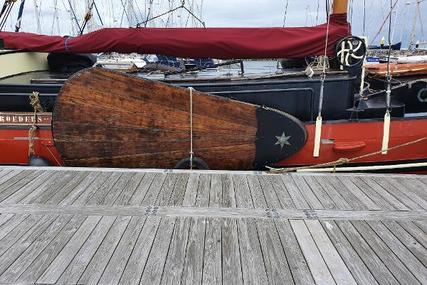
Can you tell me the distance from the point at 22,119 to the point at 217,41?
2.96 meters

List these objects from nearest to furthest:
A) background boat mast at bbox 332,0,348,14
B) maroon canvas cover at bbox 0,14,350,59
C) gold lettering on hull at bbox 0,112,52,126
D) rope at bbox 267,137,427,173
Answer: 1. rope at bbox 267,137,427,173
2. gold lettering on hull at bbox 0,112,52,126
3. maroon canvas cover at bbox 0,14,350,59
4. background boat mast at bbox 332,0,348,14

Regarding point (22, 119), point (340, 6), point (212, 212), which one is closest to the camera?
point (212, 212)

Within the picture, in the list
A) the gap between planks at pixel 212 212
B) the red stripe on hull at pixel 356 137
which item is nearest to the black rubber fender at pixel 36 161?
the gap between planks at pixel 212 212

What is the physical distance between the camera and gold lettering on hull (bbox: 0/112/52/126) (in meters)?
5.74

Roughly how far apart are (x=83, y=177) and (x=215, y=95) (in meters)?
2.04

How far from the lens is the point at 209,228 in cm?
323

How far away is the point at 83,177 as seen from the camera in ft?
14.4

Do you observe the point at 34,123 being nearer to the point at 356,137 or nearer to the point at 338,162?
the point at 338,162

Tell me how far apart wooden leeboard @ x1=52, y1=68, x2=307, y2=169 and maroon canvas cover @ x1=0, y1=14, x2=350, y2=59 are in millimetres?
970

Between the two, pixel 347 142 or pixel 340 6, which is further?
pixel 340 6

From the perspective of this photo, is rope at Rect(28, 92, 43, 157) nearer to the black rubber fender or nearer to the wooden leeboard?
the black rubber fender

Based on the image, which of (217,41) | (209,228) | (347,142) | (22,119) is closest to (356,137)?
(347,142)

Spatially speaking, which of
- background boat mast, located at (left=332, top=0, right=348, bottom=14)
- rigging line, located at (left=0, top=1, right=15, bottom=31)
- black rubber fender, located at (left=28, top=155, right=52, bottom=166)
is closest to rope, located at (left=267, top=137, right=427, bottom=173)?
background boat mast, located at (left=332, top=0, right=348, bottom=14)

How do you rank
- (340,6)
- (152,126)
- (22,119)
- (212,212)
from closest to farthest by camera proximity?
(212,212), (152,126), (22,119), (340,6)
